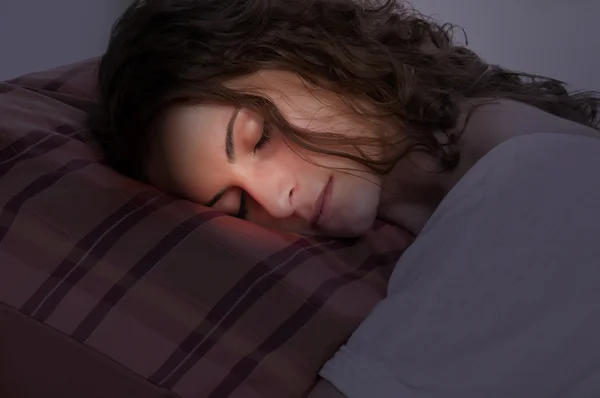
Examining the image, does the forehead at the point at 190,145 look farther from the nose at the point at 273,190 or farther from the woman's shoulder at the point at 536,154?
the woman's shoulder at the point at 536,154

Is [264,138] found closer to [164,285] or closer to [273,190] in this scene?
[273,190]

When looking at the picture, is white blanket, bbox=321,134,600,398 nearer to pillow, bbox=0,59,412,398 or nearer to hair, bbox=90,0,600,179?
pillow, bbox=0,59,412,398

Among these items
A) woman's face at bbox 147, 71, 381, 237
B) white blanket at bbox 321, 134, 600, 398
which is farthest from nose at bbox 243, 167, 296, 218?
white blanket at bbox 321, 134, 600, 398

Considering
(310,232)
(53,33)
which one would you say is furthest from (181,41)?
(53,33)

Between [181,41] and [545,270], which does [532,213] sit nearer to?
[545,270]

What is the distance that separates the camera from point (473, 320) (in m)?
0.68

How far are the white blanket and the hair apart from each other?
0.77 feet

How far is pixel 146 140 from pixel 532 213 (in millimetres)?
466

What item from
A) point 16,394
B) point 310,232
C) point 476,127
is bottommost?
point 16,394

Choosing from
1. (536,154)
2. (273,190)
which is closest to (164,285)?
(273,190)

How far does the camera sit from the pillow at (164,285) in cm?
75

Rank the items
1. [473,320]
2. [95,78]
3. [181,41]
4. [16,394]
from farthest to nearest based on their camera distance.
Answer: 1. [95,78]
2. [181,41]
3. [16,394]
4. [473,320]

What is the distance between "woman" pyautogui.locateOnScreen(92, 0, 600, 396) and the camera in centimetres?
89

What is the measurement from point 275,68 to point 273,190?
0.16m
